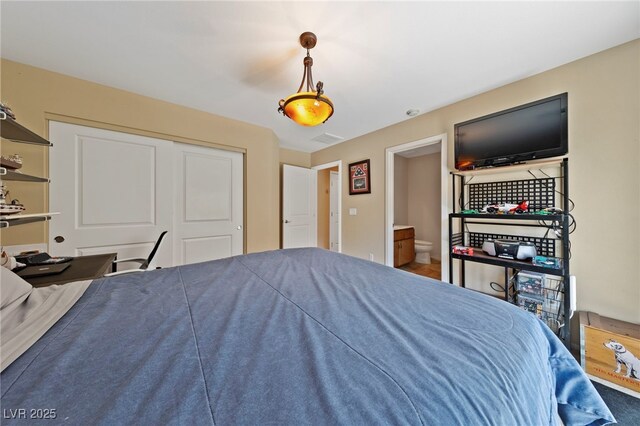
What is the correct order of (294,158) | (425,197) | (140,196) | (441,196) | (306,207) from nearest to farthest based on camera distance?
(140,196) < (441,196) < (306,207) < (294,158) < (425,197)

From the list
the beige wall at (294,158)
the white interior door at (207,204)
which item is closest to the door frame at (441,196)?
the beige wall at (294,158)

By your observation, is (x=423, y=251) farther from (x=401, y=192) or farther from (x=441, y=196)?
(x=441, y=196)

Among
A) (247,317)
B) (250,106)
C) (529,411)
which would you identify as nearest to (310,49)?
(250,106)

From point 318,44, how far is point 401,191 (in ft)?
12.6

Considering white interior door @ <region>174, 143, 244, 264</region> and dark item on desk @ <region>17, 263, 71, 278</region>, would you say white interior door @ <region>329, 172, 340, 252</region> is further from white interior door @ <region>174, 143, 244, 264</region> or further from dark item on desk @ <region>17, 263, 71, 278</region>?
dark item on desk @ <region>17, 263, 71, 278</region>

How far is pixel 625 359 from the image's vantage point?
1.39m

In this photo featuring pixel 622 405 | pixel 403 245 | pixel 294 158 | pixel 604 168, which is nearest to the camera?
pixel 622 405

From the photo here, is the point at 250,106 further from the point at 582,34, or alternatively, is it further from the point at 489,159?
the point at 582,34

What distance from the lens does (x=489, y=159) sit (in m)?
2.06

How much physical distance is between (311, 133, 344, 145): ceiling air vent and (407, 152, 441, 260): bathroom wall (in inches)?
83.0

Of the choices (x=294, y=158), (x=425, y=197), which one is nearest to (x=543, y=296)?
(x=425, y=197)

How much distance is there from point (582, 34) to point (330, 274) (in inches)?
95.5

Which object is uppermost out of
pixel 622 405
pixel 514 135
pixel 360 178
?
pixel 514 135

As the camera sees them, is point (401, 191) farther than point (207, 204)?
Yes
